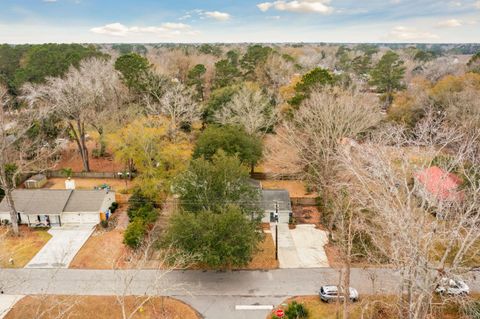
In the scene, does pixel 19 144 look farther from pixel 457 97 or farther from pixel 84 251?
pixel 457 97

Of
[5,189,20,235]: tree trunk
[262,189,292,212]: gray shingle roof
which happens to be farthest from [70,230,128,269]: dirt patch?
[262,189,292,212]: gray shingle roof

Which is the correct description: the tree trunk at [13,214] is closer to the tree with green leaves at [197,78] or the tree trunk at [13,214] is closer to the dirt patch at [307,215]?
the dirt patch at [307,215]

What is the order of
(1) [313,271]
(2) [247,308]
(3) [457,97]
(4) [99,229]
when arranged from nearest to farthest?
(2) [247,308] < (1) [313,271] < (4) [99,229] < (3) [457,97]

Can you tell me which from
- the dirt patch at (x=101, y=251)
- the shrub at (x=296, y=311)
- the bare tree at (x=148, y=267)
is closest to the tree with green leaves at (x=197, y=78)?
the dirt patch at (x=101, y=251)

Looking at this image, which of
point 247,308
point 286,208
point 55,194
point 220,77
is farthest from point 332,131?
point 220,77

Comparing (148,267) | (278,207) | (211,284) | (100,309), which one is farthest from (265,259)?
(100,309)

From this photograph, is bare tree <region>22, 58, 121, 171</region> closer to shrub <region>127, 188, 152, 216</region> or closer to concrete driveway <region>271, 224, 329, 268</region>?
shrub <region>127, 188, 152, 216</region>

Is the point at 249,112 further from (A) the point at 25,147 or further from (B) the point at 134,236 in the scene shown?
(A) the point at 25,147
